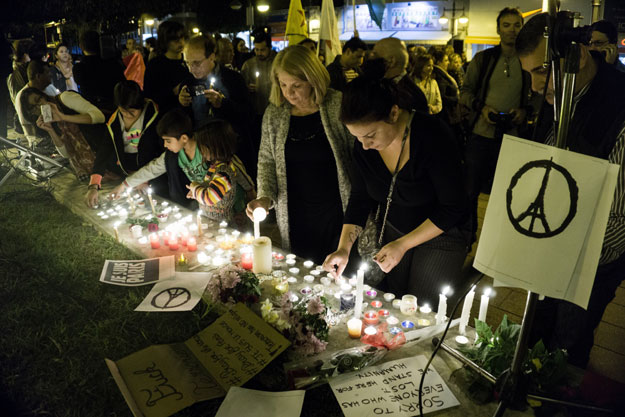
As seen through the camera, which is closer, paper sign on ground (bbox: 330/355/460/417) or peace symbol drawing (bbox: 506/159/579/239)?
peace symbol drawing (bbox: 506/159/579/239)

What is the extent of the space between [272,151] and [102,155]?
2399mm

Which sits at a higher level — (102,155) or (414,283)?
(102,155)

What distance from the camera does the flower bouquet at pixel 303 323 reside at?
1632mm

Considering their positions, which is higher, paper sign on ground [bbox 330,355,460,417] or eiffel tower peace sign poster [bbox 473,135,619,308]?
eiffel tower peace sign poster [bbox 473,135,619,308]

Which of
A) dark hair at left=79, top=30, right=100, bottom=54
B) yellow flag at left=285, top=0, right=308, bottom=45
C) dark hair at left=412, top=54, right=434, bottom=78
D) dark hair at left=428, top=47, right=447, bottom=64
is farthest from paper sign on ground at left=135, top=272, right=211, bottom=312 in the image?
dark hair at left=428, top=47, right=447, bottom=64

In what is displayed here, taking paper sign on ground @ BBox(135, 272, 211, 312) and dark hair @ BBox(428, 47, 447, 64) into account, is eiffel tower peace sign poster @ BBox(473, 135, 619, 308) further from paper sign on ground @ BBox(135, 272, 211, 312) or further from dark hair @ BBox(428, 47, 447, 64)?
dark hair @ BBox(428, 47, 447, 64)

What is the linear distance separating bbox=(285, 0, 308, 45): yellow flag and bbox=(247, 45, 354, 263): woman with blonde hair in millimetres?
2799

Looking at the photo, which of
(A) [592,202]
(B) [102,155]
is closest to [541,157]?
(A) [592,202]

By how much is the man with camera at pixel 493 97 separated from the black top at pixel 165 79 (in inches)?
109

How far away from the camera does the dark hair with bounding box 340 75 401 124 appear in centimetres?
171

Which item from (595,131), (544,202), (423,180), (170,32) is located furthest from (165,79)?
(544,202)

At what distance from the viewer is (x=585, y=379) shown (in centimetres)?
134

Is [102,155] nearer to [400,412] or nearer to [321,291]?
[321,291]

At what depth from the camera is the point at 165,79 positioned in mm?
4379
